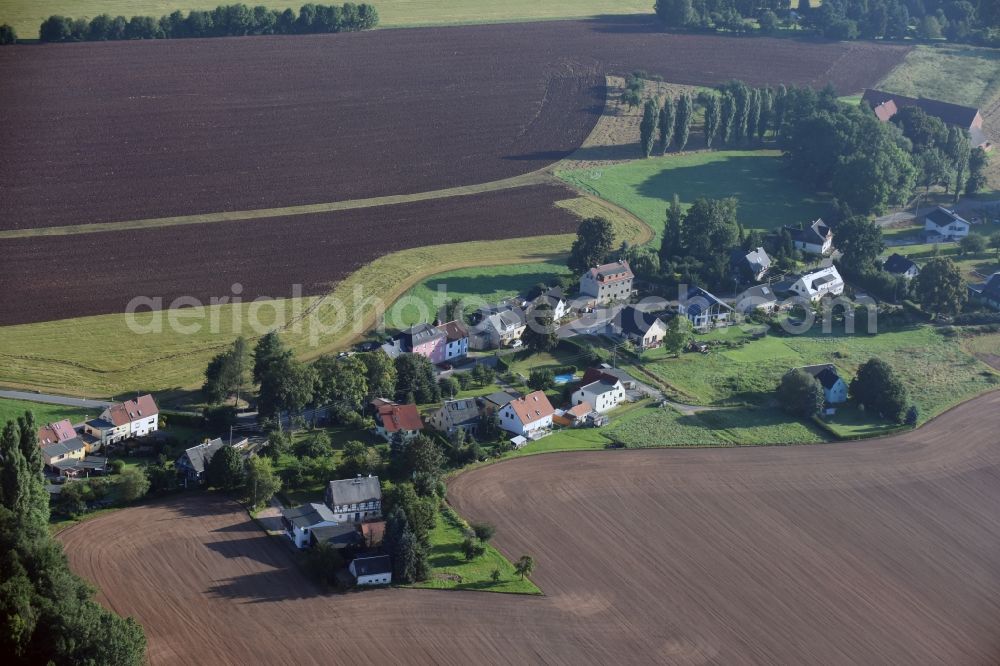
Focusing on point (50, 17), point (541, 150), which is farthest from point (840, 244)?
point (50, 17)

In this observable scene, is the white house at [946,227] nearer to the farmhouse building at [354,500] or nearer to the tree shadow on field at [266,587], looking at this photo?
the farmhouse building at [354,500]

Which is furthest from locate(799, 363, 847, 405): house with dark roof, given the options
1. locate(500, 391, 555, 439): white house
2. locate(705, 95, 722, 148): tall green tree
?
locate(705, 95, 722, 148): tall green tree

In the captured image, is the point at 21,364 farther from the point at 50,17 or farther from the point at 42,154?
the point at 50,17

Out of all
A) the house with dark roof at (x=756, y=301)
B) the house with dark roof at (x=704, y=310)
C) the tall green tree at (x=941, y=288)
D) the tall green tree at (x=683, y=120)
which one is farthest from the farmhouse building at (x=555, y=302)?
the tall green tree at (x=683, y=120)

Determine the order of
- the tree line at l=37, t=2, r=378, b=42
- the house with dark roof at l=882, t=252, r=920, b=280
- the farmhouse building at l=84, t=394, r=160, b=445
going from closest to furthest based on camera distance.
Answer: the farmhouse building at l=84, t=394, r=160, b=445 < the house with dark roof at l=882, t=252, r=920, b=280 < the tree line at l=37, t=2, r=378, b=42

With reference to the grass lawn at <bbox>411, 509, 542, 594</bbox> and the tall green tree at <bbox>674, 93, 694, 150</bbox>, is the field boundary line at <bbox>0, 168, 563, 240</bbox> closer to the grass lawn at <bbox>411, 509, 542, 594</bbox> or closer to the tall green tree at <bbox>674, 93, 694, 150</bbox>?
the tall green tree at <bbox>674, 93, 694, 150</bbox>

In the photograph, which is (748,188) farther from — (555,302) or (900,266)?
(555,302)
